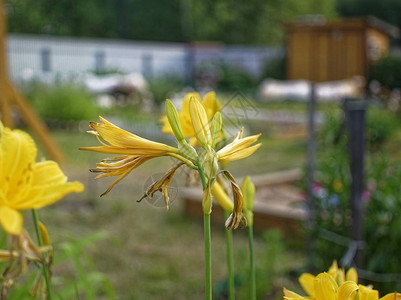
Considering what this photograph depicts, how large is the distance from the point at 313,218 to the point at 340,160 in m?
0.33

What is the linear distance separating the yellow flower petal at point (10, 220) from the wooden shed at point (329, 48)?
354 centimetres

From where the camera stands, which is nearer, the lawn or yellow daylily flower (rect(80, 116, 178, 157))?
yellow daylily flower (rect(80, 116, 178, 157))

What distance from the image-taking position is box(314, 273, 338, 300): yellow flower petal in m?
0.47

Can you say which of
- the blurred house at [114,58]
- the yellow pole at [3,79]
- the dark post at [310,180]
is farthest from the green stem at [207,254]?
the blurred house at [114,58]

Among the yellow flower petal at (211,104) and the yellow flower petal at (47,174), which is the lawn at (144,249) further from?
the yellow flower petal at (47,174)

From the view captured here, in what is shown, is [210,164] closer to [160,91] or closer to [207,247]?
[207,247]

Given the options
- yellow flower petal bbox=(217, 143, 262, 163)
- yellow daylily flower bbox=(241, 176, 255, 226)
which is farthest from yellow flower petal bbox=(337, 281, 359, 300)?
yellow daylily flower bbox=(241, 176, 255, 226)

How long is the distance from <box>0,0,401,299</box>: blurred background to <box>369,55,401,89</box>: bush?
0.12 feet

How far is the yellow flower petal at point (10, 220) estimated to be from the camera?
1.17ft

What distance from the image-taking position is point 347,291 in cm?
46

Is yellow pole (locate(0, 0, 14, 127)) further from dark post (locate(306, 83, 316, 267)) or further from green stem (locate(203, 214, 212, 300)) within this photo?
green stem (locate(203, 214, 212, 300))

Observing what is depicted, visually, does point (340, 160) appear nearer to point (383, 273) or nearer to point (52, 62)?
point (383, 273)

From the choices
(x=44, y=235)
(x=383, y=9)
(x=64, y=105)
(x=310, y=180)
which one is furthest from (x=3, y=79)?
(x=383, y=9)

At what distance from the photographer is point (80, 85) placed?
1113cm
